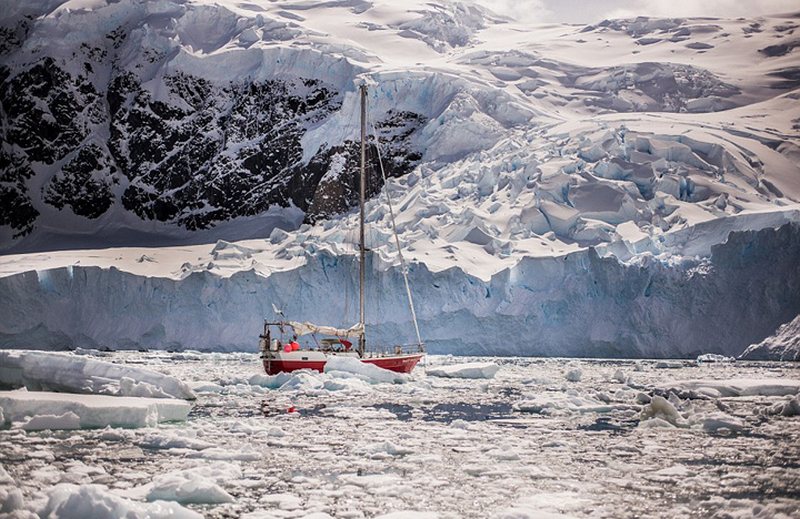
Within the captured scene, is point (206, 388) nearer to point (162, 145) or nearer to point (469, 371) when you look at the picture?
point (469, 371)

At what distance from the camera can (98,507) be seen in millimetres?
5812

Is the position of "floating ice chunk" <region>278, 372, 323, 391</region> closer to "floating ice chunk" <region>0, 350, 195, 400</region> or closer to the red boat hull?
the red boat hull

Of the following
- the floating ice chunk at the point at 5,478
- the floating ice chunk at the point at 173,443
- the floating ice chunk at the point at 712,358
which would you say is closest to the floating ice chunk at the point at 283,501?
the floating ice chunk at the point at 5,478

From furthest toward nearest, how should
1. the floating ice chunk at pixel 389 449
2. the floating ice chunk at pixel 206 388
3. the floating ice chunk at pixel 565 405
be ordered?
the floating ice chunk at pixel 206 388
the floating ice chunk at pixel 565 405
the floating ice chunk at pixel 389 449

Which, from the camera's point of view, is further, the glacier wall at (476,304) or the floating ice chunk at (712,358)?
the floating ice chunk at (712,358)

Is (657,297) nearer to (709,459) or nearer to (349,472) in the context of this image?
(709,459)

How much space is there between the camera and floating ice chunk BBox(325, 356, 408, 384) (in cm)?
1867

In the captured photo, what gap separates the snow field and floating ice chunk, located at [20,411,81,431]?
7.1 inches

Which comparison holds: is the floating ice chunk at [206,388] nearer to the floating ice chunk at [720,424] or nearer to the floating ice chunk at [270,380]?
the floating ice chunk at [270,380]

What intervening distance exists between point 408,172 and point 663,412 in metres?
30.7

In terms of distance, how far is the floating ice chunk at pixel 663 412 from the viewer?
36.9ft

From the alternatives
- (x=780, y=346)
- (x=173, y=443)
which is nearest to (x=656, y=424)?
(x=173, y=443)

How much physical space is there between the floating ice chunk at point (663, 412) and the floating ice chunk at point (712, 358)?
15.2m

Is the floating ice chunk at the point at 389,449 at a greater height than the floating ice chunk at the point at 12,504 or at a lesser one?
lesser
